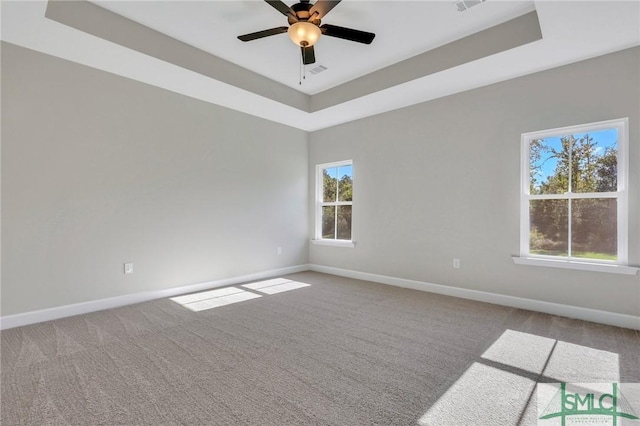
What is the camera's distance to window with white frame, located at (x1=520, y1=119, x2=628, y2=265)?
2977 millimetres

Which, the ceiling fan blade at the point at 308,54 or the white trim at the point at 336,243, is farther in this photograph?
the white trim at the point at 336,243

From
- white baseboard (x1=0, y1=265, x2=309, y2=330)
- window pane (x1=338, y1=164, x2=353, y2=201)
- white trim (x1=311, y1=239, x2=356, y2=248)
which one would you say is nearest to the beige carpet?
white baseboard (x1=0, y1=265, x2=309, y2=330)

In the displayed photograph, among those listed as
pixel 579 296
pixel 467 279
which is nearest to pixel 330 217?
pixel 467 279

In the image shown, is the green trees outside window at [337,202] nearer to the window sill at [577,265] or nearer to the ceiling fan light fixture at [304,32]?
the window sill at [577,265]

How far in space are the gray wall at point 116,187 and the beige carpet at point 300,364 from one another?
0.60 meters

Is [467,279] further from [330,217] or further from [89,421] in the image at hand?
[89,421]

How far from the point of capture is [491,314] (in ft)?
10.7

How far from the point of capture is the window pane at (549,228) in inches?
129

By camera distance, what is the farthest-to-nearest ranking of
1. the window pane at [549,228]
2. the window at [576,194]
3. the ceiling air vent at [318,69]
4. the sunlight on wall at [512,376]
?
the ceiling air vent at [318,69] → the window pane at [549,228] → the window at [576,194] → the sunlight on wall at [512,376]

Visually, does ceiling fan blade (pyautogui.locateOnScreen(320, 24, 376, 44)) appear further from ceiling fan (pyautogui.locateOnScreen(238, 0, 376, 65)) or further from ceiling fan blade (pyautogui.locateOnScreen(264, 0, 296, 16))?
ceiling fan blade (pyautogui.locateOnScreen(264, 0, 296, 16))

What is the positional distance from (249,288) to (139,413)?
2744 millimetres

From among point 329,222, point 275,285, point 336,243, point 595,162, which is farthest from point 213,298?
point 595,162

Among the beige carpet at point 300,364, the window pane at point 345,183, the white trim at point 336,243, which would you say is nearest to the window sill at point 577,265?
the beige carpet at point 300,364

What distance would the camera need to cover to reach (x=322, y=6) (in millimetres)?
2326
